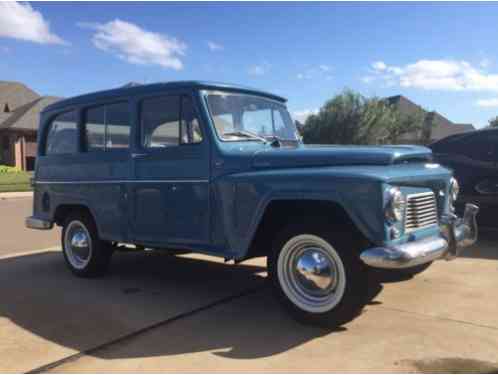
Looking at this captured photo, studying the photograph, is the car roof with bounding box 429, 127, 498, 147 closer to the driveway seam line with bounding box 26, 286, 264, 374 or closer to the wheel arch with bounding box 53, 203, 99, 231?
the driveway seam line with bounding box 26, 286, 264, 374

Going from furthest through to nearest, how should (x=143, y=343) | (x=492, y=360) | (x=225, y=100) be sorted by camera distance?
(x=225, y=100) → (x=143, y=343) → (x=492, y=360)

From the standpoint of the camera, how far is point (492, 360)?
3168 millimetres

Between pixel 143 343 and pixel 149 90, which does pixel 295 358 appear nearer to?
pixel 143 343

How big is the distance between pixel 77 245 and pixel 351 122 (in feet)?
Result: 111

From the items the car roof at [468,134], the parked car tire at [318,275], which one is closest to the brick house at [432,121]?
the car roof at [468,134]

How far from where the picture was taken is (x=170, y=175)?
4.54m

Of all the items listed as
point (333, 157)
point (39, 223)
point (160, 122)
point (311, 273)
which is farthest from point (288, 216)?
point (39, 223)

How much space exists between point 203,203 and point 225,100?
42.0 inches

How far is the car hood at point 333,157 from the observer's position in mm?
3680

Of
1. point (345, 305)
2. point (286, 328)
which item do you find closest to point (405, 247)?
point (345, 305)

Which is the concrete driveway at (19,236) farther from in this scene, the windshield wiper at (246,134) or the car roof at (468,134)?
the car roof at (468,134)

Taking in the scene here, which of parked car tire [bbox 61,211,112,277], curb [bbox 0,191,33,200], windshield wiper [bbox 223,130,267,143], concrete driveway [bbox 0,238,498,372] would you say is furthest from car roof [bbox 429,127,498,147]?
curb [bbox 0,191,33,200]

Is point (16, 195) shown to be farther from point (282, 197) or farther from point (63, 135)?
point (282, 197)

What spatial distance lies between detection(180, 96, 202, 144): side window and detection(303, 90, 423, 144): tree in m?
32.6
